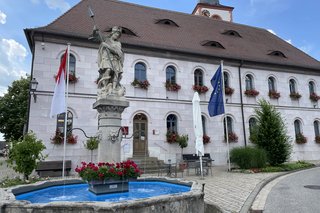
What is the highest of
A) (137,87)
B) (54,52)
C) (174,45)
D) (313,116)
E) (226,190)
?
(174,45)

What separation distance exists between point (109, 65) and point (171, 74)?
11.5m

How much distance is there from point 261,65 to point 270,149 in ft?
28.6

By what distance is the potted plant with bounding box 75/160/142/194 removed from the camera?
6.05 meters

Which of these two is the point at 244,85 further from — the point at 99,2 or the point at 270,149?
the point at 99,2

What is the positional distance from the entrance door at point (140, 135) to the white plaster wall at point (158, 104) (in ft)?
1.04

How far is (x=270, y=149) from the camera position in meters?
16.2

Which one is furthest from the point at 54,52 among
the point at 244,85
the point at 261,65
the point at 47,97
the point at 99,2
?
the point at 261,65

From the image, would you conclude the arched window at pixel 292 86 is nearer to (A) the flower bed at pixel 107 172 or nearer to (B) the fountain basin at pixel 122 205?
(A) the flower bed at pixel 107 172

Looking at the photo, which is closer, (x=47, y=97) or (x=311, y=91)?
(x=47, y=97)

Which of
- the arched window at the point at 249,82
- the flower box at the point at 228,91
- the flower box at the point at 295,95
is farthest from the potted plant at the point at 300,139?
the flower box at the point at 228,91

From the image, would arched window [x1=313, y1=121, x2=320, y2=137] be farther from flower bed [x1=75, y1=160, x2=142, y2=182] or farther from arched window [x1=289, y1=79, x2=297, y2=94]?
flower bed [x1=75, y1=160, x2=142, y2=182]

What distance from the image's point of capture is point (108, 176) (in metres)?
6.12

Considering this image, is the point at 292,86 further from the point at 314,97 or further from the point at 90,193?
the point at 90,193

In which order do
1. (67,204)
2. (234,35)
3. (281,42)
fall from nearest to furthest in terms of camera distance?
1. (67,204)
2. (234,35)
3. (281,42)
